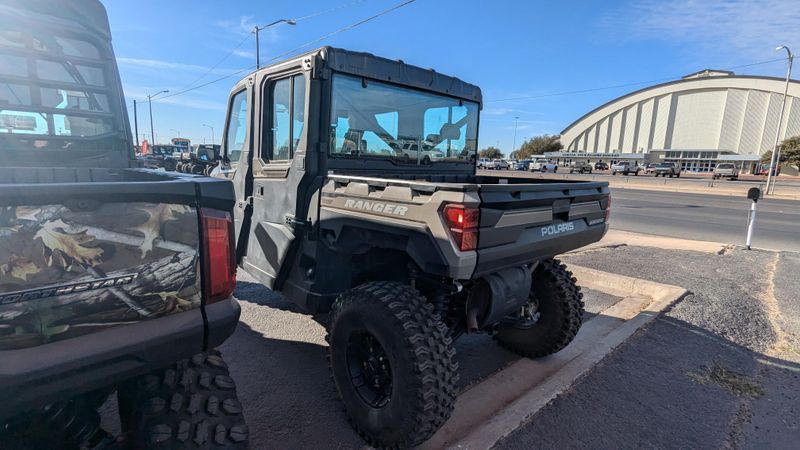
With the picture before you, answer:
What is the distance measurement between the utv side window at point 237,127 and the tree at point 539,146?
97948mm

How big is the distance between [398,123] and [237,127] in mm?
1882

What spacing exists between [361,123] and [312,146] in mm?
523

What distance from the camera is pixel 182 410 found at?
1.74 m

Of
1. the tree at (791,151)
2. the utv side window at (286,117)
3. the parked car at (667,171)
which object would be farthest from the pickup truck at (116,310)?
the tree at (791,151)

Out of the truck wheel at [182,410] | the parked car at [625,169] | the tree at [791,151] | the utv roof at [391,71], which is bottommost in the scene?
the truck wheel at [182,410]

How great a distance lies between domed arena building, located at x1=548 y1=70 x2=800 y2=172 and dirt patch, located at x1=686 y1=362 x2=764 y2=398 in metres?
85.2

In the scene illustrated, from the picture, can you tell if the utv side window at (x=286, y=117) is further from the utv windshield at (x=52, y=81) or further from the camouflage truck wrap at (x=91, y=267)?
the camouflage truck wrap at (x=91, y=267)

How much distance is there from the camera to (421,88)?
148 inches

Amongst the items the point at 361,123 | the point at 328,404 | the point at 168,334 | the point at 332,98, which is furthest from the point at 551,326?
the point at 168,334

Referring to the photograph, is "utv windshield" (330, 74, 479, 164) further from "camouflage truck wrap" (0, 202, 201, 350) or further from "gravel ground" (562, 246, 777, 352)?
"gravel ground" (562, 246, 777, 352)

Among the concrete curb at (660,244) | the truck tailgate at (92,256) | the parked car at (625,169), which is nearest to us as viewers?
the truck tailgate at (92,256)

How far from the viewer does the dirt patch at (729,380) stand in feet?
10.5

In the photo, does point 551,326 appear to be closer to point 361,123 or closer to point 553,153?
point 361,123

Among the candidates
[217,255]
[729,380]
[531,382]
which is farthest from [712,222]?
[217,255]
